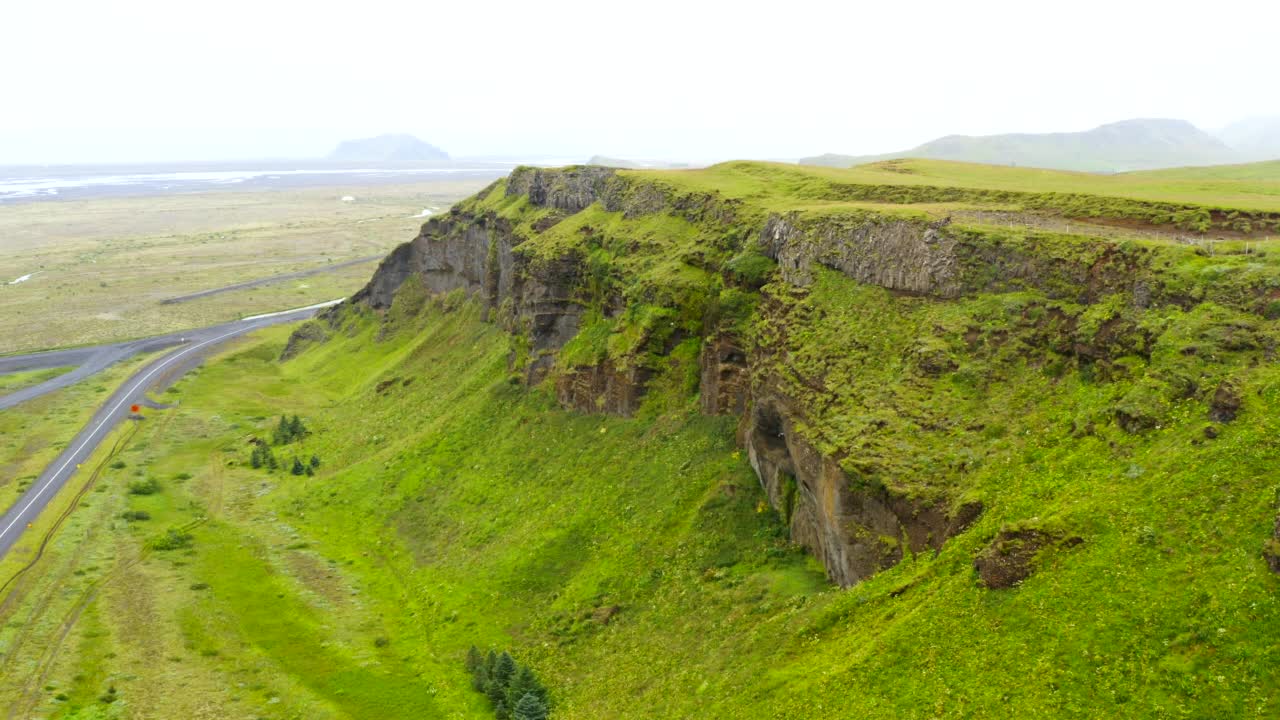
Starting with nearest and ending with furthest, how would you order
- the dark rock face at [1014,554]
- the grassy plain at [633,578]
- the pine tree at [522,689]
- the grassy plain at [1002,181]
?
the grassy plain at [633,578] → the dark rock face at [1014,554] → the pine tree at [522,689] → the grassy plain at [1002,181]

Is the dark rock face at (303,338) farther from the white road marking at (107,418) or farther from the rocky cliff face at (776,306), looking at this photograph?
the rocky cliff face at (776,306)

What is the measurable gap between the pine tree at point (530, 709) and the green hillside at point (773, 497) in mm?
921

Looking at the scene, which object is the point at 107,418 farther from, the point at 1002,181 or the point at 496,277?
the point at 1002,181

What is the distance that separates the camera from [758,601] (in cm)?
3744

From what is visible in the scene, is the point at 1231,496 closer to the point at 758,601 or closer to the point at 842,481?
the point at 842,481

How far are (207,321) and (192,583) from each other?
117 metres

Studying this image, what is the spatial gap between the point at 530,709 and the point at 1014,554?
22989 mm

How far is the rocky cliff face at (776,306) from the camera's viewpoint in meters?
32.7

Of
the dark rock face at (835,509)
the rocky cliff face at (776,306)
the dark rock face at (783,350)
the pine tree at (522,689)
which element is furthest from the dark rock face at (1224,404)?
the pine tree at (522,689)

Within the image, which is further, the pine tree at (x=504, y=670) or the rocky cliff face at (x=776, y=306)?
the pine tree at (x=504, y=670)

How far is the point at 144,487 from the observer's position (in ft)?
238

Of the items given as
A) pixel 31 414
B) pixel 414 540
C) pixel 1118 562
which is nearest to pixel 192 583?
pixel 414 540

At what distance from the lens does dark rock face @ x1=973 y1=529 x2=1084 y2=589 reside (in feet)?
83.5

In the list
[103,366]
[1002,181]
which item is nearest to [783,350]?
[1002,181]
